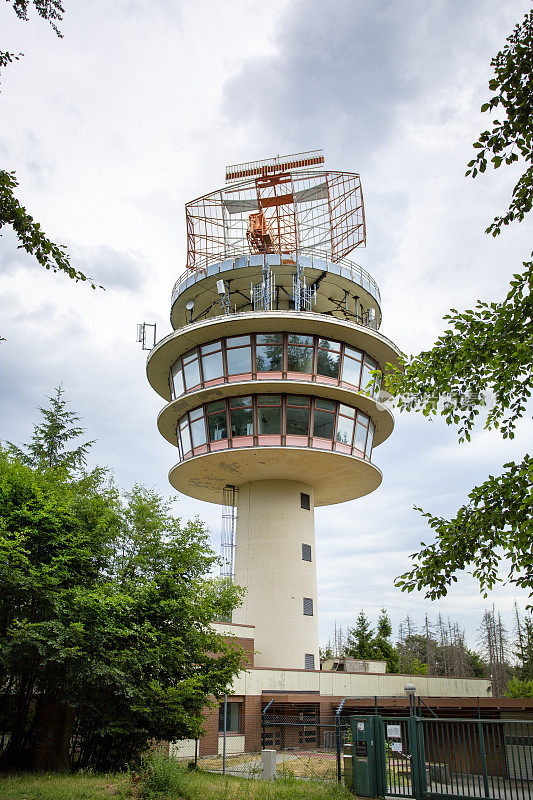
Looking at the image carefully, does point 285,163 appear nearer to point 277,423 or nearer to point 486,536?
point 277,423

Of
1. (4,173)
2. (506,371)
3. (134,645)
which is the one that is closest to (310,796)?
(134,645)

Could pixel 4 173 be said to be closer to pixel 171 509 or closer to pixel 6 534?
pixel 6 534

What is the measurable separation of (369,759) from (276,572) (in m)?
16.2

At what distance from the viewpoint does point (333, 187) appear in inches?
1484

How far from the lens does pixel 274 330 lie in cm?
3189

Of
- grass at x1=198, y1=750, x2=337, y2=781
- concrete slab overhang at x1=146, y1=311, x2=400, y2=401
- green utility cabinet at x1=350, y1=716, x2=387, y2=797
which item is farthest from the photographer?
concrete slab overhang at x1=146, y1=311, x2=400, y2=401

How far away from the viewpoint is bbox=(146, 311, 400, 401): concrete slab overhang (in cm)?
3095

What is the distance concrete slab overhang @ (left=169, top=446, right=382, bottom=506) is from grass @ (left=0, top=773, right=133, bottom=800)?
1648 centimetres

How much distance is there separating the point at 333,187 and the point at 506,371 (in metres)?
30.5

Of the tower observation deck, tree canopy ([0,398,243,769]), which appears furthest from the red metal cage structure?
tree canopy ([0,398,243,769])

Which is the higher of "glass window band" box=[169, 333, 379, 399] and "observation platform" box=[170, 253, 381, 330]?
"observation platform" box=[170, 253, 381, 330]

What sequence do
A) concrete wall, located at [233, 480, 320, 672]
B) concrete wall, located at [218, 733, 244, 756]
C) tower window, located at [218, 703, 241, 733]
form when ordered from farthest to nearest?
concrete wall, located at [233, 480, 320, 672] < tower window, located at [218, 703, 241, 733] < concrete wall, located at [218, 733, 244, 756]

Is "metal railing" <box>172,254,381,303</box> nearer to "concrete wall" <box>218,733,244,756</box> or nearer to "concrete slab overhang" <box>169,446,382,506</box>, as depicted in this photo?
"concrete slab overhang" <box>169,446,382,506</box>

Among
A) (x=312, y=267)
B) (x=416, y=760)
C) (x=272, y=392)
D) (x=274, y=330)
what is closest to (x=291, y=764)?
(x=416, y=760)
